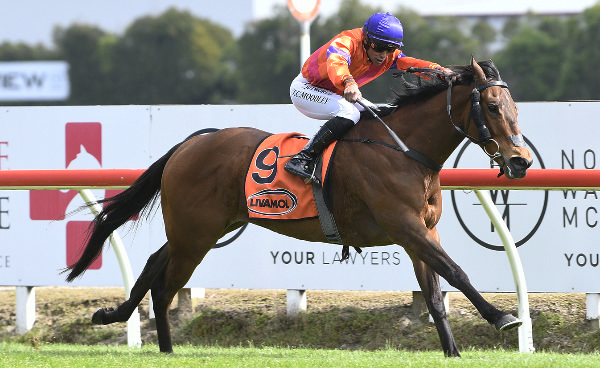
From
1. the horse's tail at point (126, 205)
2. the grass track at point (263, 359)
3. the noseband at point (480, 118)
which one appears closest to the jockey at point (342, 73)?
the noseband at point (480, 118)

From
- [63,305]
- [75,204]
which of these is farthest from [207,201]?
[63,305]

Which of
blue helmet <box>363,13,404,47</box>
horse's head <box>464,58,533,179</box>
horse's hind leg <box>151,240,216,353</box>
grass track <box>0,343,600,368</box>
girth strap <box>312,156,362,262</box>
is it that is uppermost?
blue helmet <box>363,13,404,47</box>

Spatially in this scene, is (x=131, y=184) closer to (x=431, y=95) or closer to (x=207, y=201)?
(x=207, y=201)

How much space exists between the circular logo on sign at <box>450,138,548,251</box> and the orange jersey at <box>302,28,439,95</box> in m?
1.07

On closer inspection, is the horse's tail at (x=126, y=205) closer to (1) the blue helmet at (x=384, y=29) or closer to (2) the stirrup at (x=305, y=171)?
(2) the stirrup at (x=305, y=171)

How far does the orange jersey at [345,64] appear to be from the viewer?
16.7 feet

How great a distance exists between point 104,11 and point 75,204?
245 feet

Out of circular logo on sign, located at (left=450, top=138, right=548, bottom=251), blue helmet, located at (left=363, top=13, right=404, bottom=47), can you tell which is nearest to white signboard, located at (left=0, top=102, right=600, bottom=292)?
circular logo on sign, located at (left=450, top=138, right=548, bottom=251)

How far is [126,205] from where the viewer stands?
5.87 m

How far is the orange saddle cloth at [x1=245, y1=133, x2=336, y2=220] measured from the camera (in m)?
5.25

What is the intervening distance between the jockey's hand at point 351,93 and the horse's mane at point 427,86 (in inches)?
13.7

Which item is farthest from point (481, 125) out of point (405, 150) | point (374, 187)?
point (374, 187)

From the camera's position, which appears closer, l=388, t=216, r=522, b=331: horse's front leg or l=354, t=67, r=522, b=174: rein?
l=388, t=216, r=522, b=331: horse's front leg

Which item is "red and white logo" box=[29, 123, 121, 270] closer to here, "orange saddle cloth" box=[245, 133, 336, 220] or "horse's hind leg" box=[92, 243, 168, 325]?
"horse's hind leg" box=[92, 243, 168, 325]
